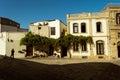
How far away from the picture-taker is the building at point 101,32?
1406 inches

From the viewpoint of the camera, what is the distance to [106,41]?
35969 millimetres

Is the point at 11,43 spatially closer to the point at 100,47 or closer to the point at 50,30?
the point at 50,30

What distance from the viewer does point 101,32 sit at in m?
36.2

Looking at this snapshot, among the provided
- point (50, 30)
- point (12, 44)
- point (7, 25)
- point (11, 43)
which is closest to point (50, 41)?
point (50, 30)

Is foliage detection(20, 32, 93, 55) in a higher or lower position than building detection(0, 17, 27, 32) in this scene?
lower

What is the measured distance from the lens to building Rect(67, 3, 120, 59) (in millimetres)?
35719

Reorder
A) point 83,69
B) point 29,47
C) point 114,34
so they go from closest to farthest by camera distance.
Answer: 1. point 83,69
2. point 114,34
3. point 29,47

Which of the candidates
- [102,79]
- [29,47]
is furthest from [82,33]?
[102,79]

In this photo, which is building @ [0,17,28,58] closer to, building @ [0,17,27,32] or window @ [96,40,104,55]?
building @ [0,17,27,32]

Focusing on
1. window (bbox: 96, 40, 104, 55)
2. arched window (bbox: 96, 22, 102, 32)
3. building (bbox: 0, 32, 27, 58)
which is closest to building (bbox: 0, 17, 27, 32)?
building (bbox: 0, 32, 27, 58)

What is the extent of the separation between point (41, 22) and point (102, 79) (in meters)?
26.0

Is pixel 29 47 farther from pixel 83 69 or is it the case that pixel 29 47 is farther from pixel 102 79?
pixel 102 79

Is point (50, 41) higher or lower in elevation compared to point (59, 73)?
higher

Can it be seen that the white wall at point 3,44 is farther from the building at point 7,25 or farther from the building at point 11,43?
the building at point 7,25
